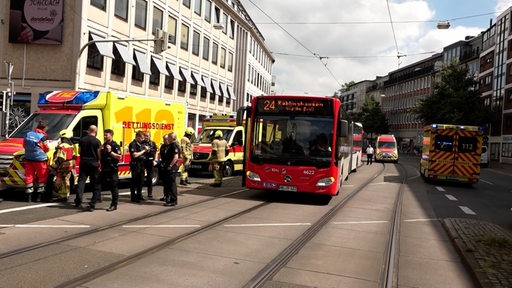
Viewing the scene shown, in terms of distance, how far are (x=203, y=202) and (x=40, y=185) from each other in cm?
372

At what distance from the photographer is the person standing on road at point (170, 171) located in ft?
36.3

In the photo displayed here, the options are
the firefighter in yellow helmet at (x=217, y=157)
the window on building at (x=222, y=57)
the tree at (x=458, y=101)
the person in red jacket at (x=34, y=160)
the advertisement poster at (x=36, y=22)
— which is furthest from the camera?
the tree at (x=458, y=101)

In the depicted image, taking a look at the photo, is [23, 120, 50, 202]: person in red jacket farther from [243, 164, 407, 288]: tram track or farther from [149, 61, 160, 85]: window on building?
[149, 61, 160, 85]: window on building

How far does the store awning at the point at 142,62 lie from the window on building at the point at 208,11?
12.9 meters

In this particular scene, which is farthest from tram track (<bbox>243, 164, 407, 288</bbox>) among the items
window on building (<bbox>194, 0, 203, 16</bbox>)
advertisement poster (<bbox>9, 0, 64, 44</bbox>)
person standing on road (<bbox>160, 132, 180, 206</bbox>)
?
window on building (<bbox>194, 0, 203, 16</bbox>)

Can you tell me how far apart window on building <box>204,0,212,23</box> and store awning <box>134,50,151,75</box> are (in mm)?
12945

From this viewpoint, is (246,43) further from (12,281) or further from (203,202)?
(12,281)

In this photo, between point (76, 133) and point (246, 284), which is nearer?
point (246, 284)

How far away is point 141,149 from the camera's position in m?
11.4

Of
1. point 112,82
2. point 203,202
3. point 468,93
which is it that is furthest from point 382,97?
point 203,202

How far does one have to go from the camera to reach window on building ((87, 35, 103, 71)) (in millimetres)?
27625

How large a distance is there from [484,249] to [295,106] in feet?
20.6

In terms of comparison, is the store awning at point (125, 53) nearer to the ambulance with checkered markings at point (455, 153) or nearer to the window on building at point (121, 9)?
the window on building at point (121, 9)

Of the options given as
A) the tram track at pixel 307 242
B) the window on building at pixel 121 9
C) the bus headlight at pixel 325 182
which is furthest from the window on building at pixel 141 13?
the tram track at pixel 307 242
